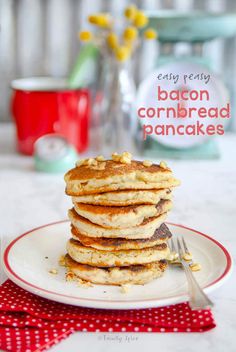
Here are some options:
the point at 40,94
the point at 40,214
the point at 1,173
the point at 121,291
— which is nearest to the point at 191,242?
the point at 121,291

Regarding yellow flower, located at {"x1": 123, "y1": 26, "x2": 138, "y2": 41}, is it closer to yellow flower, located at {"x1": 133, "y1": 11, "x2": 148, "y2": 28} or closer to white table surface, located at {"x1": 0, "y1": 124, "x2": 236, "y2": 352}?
yellow flower, located at {"x1": 133, "y1": 11, "x2": 148, "y2": 28}

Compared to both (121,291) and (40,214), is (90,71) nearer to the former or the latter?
(40,214)

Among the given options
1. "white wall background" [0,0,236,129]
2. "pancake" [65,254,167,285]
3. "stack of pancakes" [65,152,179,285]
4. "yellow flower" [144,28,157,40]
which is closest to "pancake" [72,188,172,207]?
"stack of pancakes" [65,152,179,285]

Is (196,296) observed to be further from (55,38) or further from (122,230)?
(55,38)

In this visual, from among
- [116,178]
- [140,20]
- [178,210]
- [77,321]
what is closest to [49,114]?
[140,20]

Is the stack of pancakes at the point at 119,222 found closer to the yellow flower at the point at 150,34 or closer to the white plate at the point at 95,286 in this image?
the white plate at the point at 95,286

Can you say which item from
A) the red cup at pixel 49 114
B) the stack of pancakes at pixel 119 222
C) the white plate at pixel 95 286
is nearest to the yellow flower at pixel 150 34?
the red cup at pixel 49 114
